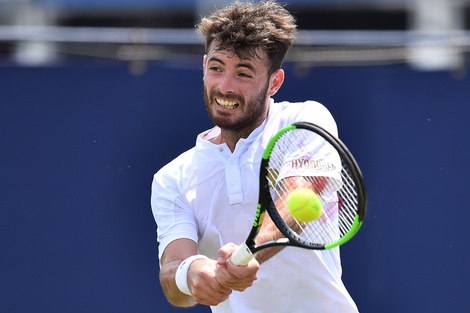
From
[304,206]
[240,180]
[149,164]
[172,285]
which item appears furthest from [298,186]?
[149,164]

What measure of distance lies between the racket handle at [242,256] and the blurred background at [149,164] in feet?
7.41

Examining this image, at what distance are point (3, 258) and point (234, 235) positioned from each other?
219cm

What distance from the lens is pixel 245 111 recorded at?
10.1 feet

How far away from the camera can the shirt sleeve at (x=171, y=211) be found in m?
3.02

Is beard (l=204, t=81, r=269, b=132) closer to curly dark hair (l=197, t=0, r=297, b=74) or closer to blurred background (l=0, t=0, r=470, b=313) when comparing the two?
curly dark hair (l=197, t=0, r=297, b=74)

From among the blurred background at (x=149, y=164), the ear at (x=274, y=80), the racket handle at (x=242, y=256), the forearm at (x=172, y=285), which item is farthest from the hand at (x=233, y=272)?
the blurred background at (x=149, y=164)

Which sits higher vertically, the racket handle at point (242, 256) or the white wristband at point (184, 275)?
the racket handle at point (242, 256)

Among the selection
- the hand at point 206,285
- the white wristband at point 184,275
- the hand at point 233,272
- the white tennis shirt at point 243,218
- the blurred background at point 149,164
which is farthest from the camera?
the blurred background at point 149,164

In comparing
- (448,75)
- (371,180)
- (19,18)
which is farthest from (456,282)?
(19,18)

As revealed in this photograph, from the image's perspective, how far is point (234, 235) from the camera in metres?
3.03

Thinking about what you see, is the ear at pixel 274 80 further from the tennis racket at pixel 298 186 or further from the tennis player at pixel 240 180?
the tennis racket at pixel 298 186

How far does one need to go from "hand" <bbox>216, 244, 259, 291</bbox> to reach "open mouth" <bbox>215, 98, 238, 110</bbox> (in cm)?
69

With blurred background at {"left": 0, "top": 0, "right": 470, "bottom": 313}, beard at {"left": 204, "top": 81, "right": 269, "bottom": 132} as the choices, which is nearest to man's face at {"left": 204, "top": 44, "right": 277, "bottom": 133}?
beard at {"left": 204, "top": 81, "right": 269, "bottom": 132}

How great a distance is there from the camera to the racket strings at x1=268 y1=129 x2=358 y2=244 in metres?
2.74
